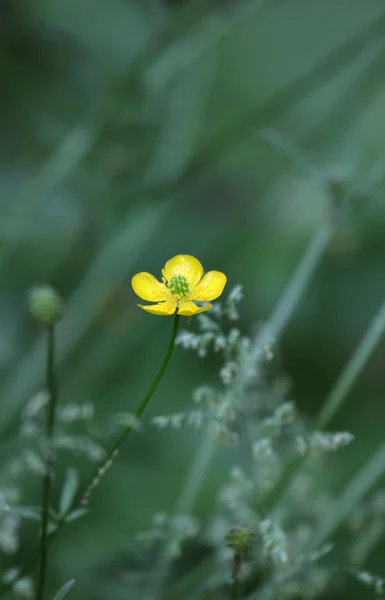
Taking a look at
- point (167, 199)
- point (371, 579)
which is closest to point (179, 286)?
point (371, 579)

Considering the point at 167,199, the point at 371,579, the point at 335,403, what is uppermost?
the point at 167,199

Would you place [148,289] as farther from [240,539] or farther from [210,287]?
[240,539]

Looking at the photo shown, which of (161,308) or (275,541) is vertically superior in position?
(161,308)

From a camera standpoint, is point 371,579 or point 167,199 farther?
point 167,199

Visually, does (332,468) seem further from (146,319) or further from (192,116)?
(192,116)

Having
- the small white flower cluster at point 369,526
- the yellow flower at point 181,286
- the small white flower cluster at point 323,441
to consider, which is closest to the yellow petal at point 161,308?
the yellow flower at point 181,286

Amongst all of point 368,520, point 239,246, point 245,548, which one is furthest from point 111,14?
point 245,548

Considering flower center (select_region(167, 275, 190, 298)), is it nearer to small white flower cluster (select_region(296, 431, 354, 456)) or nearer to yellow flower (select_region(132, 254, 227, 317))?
yellow flower (select_region(132, 254, 227, 317))

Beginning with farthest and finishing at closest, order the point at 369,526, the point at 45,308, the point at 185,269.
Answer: the point at 369,526 → the point at 185,269 → the point at 45,308
